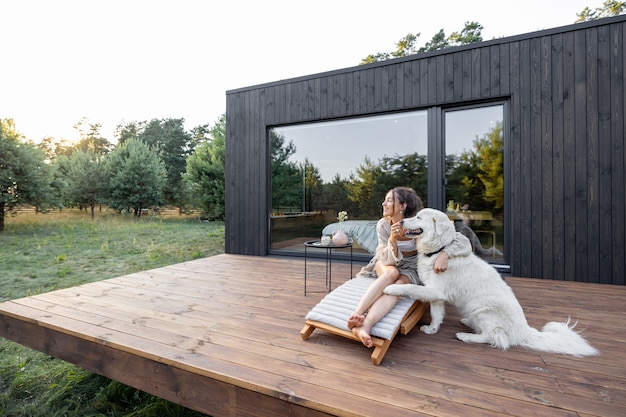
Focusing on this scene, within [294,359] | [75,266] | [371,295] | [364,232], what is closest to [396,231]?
[371,295]

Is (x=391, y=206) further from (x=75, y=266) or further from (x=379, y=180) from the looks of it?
(x=75, y=266)

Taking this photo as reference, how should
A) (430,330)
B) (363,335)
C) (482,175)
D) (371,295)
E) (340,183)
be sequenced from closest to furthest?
(363,335), (371,295), (430,330), (482,175), (340,183)

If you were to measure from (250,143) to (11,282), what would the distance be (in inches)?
152

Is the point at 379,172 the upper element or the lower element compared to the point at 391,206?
upper

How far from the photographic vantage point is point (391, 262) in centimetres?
213

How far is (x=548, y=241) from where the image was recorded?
138 inches

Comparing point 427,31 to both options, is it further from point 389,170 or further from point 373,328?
point 373,328

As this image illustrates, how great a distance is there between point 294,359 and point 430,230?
44.1 inches

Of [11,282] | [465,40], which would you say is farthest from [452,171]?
[465,40]

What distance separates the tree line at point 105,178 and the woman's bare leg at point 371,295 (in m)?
7.72

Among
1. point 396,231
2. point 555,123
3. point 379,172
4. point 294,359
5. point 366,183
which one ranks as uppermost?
point 555,123

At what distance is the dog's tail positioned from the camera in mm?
1675

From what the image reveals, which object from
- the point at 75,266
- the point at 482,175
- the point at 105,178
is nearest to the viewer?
the point at 482,175

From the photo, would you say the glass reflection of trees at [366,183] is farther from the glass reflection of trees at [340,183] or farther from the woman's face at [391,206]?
→ the woman's face at [391,206]
